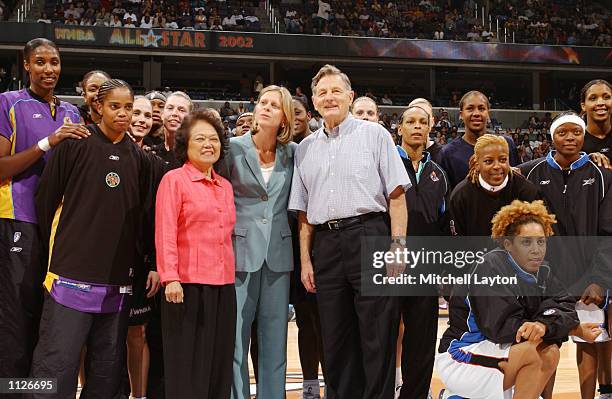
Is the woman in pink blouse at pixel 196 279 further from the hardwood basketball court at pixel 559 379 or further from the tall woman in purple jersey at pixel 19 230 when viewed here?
the hardwood basketball court at pixel 559 379

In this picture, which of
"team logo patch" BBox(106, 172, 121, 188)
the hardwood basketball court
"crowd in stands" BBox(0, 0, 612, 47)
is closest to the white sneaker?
the hardwood basketball court

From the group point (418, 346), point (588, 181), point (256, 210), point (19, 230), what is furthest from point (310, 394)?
point (588, 181)

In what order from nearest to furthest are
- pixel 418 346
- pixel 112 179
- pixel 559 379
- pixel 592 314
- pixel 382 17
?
1. pixel 112 179
2. pixel 418 346
3. pixel 592 314
4. pixel 559 379
5. pixel 382 17

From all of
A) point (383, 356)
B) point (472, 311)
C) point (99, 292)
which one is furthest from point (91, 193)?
point (472, 311)

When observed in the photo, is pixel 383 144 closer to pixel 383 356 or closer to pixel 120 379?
pixel 383 356

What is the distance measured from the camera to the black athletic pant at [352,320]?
3.30m

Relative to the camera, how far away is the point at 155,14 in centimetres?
2059

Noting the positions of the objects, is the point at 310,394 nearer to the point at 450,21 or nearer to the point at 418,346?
the point at 418,346

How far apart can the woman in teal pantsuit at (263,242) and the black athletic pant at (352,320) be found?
23cm

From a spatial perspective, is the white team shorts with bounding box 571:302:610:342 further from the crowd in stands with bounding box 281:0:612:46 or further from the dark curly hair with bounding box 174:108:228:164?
the crowd in stands with bounding box 281:0:612:46

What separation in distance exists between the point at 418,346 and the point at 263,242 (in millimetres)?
1079

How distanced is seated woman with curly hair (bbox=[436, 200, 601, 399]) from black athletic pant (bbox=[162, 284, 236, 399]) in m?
1.25

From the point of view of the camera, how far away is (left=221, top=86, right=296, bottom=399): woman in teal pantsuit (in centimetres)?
342

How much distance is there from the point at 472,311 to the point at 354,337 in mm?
656
